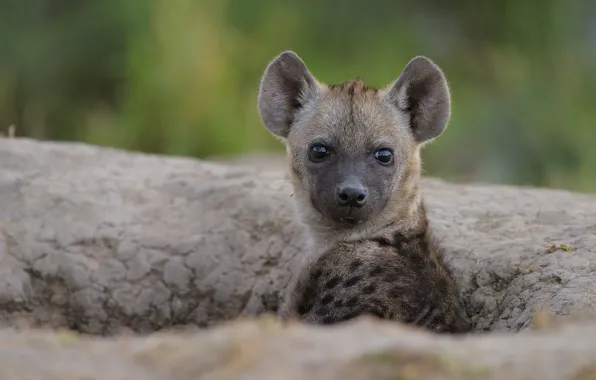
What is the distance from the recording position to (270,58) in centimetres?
817

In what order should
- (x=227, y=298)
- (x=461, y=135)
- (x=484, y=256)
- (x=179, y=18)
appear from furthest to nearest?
(x=461, y=135) → (x=179, y=18) → (x=227, y=298) → (x=484, y=256)

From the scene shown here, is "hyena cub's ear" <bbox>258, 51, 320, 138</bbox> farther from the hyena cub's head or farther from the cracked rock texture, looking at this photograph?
the cracked rock texture

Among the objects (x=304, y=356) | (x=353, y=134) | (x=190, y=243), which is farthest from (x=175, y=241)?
(x=304, y=356)

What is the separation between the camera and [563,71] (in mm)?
8594

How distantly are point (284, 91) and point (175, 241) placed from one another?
86cm

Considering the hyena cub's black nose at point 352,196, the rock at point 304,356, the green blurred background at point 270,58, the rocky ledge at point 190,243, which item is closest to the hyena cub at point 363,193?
the hyena cub's black nose at point 352,196

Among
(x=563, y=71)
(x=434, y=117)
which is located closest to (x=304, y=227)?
(x=434, y=117)

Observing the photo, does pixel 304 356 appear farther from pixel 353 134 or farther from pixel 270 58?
pixel 270 58

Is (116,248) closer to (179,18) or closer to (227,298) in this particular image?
(227,298)

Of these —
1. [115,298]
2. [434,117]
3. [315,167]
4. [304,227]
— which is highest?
[434,117]

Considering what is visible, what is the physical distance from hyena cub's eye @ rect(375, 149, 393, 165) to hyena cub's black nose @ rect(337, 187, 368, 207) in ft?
0.75

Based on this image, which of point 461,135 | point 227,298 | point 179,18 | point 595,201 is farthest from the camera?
point 461,135

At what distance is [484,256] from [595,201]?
0.92 meters

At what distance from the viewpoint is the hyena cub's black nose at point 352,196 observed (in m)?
3.63
